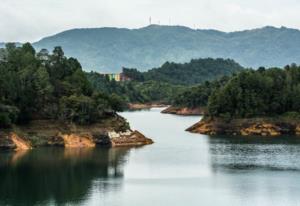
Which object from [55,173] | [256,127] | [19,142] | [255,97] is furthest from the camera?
[255,97]

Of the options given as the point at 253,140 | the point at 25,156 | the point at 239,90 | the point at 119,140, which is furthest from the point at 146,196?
the point at 239,90

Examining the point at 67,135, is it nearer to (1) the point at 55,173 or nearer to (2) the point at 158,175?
(1) the point at 55,173

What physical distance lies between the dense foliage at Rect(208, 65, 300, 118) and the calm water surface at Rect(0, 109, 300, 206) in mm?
14047

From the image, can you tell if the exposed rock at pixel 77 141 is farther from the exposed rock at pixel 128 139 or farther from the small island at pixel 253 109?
the small island at pixel 253 109

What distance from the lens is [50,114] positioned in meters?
86.1

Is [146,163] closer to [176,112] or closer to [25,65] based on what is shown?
[25,65]

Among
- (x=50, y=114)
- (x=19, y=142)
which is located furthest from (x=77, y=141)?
(x=19, y=142)

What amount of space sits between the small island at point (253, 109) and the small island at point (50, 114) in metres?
19.4

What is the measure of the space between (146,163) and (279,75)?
48589 millimetres

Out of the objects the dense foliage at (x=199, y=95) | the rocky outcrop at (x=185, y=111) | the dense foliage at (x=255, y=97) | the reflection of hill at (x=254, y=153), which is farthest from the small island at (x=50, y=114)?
the rocky outcrop at (x=185, y=111)

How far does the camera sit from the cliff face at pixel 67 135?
80500 mm

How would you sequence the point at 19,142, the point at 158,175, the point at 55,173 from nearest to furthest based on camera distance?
the point at 158,175 → the point at 55,173 → the point at 19,142

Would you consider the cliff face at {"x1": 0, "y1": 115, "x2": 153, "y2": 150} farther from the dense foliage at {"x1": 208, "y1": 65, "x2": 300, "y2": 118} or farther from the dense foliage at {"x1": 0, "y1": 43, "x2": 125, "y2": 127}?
the dense foliage at {"x1": 208, "y1": 65, "x2": 300, "y2": 118}

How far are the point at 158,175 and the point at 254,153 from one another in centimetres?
2081
